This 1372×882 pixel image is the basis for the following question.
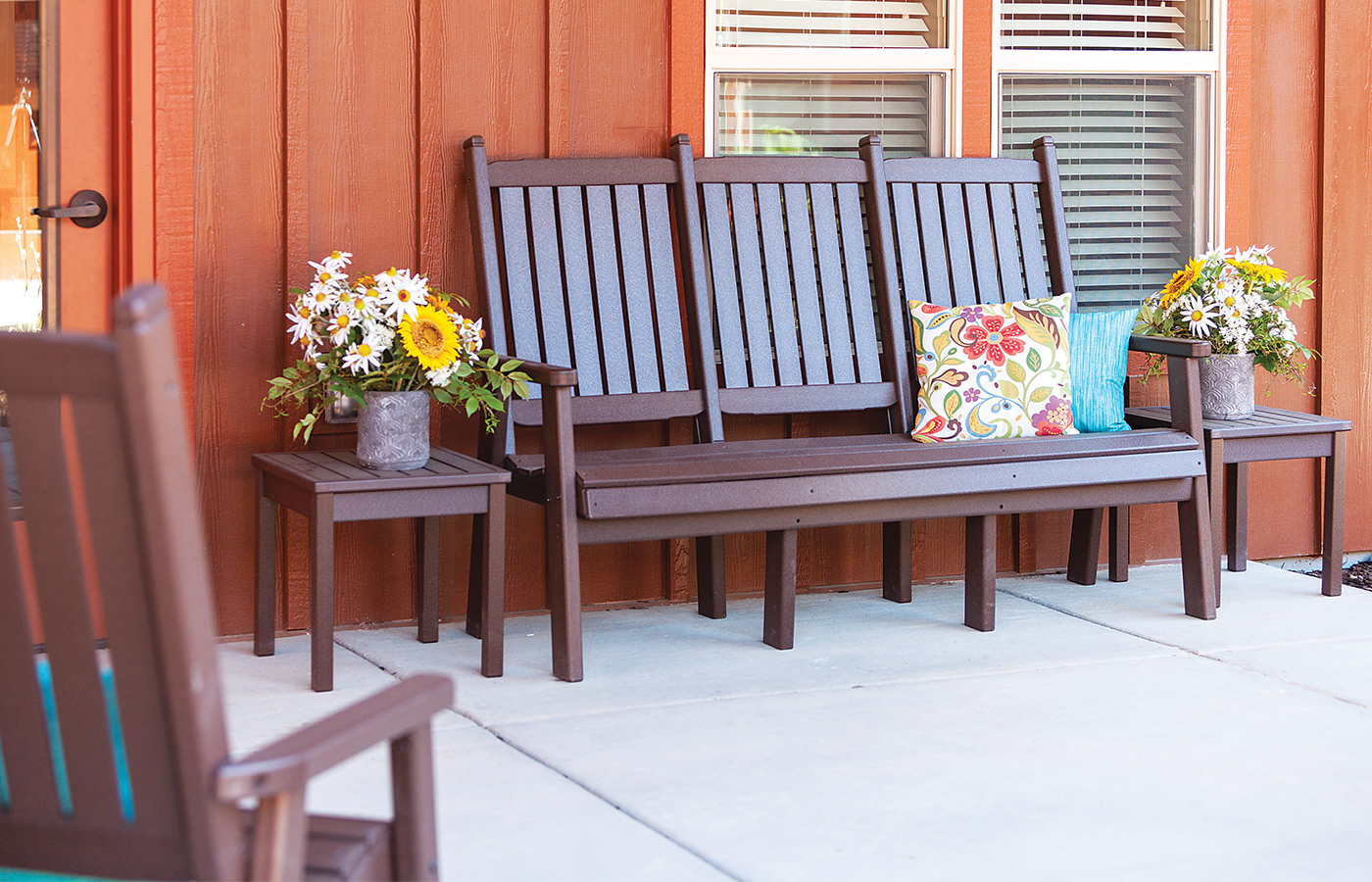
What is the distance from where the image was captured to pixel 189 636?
3.73ft

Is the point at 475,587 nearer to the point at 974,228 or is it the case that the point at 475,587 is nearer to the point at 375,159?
the point at 375,159

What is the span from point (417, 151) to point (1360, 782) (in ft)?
8.47

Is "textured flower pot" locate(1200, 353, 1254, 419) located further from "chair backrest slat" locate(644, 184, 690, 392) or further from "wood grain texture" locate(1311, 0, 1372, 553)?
"chair backrest slat" locate(644, 184, 690, 392)

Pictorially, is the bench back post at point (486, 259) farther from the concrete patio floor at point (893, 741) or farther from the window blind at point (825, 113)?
the window blind at point (825, 113)

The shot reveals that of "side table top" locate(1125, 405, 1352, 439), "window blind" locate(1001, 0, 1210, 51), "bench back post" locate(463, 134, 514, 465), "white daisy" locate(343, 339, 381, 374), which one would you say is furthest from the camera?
"window blind" locate(1001, 0, 1210, 51)

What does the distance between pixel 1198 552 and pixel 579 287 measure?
5.83 ft

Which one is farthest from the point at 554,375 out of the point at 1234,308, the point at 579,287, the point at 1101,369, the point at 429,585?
the point at 1234,308

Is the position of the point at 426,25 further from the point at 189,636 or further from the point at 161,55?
the point at 189,636

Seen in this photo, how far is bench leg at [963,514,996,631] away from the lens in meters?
3.62

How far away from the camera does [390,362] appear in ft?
10.5

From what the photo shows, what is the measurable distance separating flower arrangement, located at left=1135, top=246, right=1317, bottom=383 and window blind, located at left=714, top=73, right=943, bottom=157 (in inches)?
32.5

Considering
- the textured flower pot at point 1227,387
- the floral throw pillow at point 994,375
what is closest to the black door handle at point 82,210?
the floral throw pillow at point 994,375

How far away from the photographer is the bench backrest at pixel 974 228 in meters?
3.98

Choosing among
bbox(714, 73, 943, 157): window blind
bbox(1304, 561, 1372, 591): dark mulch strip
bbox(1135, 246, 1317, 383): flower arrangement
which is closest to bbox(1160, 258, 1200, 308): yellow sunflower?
bbox(1135, 246, 1317, 383): flower arrangement
